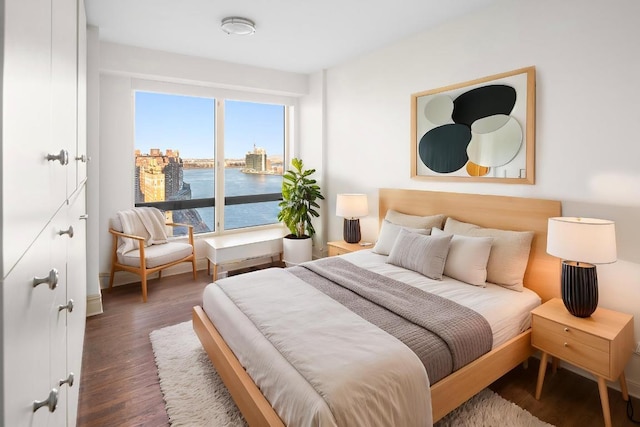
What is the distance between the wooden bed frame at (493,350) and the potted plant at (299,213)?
114cm

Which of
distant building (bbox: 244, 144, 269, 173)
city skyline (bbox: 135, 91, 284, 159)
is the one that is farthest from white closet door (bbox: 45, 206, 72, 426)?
distant building (bbox: 244, 144, 269, 173)

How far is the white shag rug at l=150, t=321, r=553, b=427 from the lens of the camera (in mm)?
2072

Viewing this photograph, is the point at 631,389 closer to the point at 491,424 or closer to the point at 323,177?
the point at 491,424

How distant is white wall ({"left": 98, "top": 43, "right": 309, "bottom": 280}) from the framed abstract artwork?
264cm

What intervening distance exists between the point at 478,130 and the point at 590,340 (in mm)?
1831

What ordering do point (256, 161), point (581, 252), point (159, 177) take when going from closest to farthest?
1. point (581, 252)
2. point (159, 177)
3. point (256, 161)

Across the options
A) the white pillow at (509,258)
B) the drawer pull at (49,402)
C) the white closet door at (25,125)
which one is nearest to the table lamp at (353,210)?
the white pillow at (509,258)

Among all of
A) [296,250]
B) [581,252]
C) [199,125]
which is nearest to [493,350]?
[581,252]

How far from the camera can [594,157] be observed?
8.11 ft

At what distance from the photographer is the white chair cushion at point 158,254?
12.8 ft

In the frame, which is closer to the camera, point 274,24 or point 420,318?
point 420,318

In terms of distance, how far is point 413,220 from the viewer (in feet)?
11.7

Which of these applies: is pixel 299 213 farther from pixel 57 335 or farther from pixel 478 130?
pixel 57 335

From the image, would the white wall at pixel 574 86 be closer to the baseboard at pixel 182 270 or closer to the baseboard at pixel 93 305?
the baseboard at pixel 182 270
